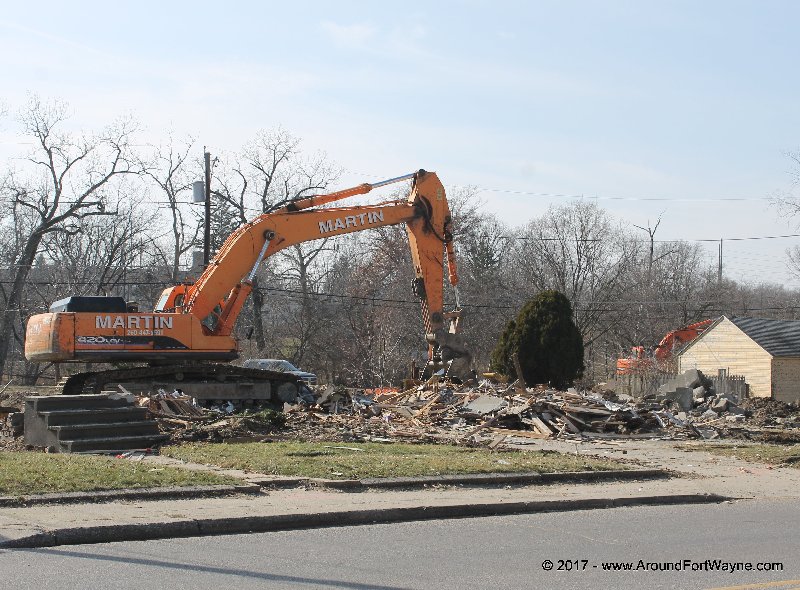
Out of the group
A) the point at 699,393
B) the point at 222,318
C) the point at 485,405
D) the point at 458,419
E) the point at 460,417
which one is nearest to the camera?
the point at 458,419

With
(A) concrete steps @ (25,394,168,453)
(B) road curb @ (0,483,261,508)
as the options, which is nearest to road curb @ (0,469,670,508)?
(B) road curb @ (0,483,261,508)

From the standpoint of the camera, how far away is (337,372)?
56156 mm

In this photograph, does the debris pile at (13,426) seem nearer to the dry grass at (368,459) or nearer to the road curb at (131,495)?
the dry grass at (368,459)

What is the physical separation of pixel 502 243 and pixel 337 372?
57.9 feet

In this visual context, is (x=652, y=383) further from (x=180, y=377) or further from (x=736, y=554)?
(x=736, y=554)

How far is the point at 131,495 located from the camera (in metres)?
11.6

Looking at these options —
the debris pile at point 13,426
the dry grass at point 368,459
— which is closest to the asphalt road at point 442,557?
the dry grass at point 368,459

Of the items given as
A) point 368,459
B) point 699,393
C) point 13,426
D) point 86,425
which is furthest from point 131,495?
point 699,393

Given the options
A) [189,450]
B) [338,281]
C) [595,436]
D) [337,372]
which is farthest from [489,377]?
[338,281]

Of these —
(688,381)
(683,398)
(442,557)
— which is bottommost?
(442,557)

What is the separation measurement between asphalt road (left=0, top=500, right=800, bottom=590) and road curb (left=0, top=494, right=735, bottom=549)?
232mm

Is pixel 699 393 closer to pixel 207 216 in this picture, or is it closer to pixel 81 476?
pixel 207 216

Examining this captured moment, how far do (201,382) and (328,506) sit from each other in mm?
15969

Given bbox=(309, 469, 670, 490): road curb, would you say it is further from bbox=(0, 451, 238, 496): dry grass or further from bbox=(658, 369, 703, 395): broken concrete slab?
bbox=(658, 369, 703, 395): broken concrete slab
